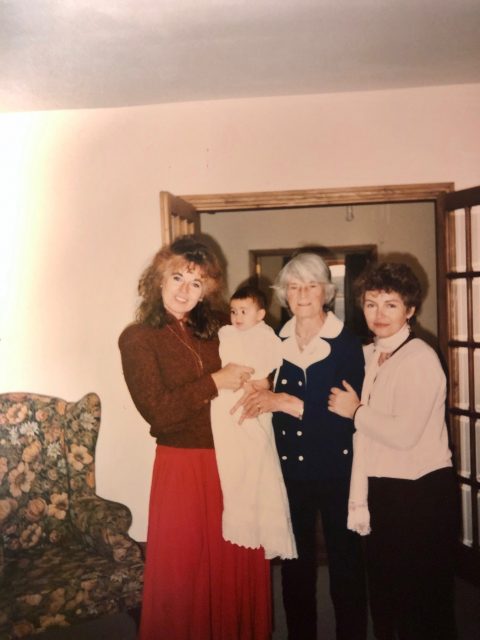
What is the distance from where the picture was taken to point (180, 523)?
2018mm

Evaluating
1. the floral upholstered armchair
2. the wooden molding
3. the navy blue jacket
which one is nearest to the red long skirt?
the floral upholstered armchair

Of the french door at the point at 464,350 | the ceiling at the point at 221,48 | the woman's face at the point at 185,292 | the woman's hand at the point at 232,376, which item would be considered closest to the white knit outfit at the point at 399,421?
the woman's hand at the point at 232,376

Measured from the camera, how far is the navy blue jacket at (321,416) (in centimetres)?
204

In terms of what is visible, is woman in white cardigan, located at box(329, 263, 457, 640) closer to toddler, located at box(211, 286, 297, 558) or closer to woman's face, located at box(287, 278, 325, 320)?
woman's face, located at box(287, 278, 325, 320)

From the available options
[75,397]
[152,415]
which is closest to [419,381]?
[152,415]

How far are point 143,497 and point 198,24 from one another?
6.86 feet

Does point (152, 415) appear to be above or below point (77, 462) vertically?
above

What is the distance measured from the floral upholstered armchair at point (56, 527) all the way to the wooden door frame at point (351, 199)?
111 centimetres

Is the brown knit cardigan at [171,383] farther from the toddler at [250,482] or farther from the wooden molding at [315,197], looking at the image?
the wooden molding at [315,197]

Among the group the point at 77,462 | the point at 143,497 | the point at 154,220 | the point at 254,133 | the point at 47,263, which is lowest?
the point at 143,497

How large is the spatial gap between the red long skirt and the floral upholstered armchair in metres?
0.11

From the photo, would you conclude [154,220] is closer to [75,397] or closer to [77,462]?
[75,397]

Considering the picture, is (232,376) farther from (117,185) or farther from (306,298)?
(117,185)

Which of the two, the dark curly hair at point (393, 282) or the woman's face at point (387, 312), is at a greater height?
the dark curly hair at point (393, 282)
